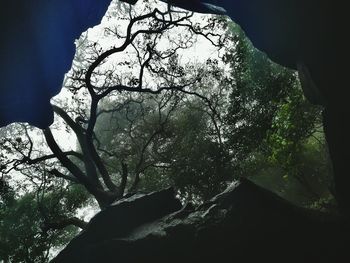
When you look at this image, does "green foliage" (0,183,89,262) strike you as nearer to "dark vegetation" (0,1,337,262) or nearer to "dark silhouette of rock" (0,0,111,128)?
"dark vegetation" (0,1,337,262)

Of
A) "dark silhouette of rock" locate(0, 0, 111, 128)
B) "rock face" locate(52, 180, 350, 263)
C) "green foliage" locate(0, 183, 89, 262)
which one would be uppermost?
"green foliage" locate(0, 183, 89, 262)

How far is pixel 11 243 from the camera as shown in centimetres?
1655

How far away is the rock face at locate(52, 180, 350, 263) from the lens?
4.50m

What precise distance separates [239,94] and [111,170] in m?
9.61

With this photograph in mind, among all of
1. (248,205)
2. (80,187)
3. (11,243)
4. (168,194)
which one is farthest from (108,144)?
(248,205)

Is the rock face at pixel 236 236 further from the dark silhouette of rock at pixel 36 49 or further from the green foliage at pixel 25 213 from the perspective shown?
the green foliage at pixel 25 213

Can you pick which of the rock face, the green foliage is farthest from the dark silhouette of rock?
the green foliage

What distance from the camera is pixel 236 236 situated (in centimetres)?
476

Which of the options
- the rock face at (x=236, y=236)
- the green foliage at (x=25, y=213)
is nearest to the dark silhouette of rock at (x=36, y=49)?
the rock face at (x=236, y=236)

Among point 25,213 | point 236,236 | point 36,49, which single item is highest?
point 25,213

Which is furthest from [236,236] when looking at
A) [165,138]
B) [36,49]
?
[165,138]

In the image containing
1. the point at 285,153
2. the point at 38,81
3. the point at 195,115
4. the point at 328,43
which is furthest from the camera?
the point at 195,115

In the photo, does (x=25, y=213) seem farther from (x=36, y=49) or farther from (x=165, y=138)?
(x=36, y=49)

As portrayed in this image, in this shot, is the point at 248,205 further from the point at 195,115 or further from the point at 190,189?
the point at 195,115
